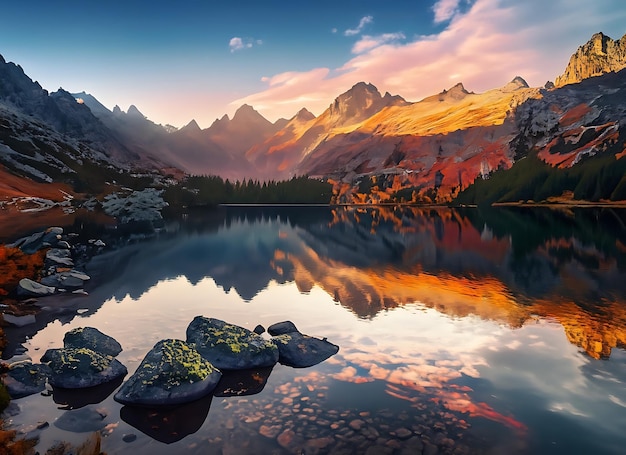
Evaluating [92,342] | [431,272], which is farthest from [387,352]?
[431,272]

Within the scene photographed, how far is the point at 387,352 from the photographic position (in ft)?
79.0

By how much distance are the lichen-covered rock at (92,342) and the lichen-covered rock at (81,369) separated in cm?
177

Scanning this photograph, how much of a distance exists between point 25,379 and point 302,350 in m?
13.4

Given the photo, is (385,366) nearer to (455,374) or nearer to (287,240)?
(455,374)

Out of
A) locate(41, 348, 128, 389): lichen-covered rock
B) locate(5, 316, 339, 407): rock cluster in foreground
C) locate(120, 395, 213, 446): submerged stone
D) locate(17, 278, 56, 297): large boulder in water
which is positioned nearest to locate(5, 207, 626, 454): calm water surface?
locate(120, 395, 213, 446): submerged stone

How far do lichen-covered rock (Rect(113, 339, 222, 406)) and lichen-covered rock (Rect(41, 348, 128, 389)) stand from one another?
76.6 inches

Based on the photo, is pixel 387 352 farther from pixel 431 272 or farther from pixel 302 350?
pixel 431 272

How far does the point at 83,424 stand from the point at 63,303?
23.0 m

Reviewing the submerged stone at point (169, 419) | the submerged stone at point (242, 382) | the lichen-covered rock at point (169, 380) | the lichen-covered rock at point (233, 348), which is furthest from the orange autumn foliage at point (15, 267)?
the submerged stone at point (169, 419)

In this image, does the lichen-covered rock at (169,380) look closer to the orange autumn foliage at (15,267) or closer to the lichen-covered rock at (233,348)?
the lichen-covered rock at (233,348)

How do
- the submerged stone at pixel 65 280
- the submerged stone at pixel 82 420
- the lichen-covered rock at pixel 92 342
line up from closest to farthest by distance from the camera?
the submerged stone at pixel 82 420, the lichen-covered rock at pixel 92 342, the submerged stone at pixel 65 280

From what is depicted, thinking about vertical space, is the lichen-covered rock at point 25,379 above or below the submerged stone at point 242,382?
above

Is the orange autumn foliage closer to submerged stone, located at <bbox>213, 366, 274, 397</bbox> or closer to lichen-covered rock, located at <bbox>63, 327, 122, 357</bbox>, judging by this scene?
lichen-covered rock, located at <bbox>63, 327, 122, 357</bbox>

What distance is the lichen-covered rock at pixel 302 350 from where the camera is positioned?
2234 cm
